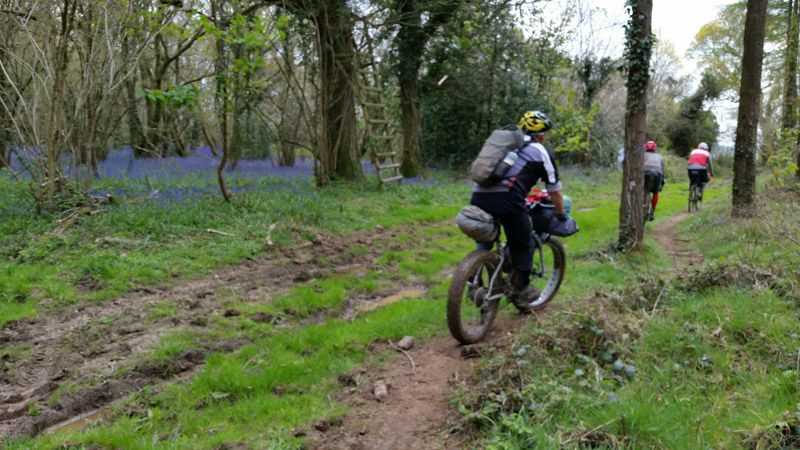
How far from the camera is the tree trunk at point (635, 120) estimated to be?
7.12 metres

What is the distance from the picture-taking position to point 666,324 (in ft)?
13.0

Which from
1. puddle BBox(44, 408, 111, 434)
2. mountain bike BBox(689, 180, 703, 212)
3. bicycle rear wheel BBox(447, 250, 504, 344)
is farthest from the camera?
mountain bike BBox(689, 180, 703, 212)

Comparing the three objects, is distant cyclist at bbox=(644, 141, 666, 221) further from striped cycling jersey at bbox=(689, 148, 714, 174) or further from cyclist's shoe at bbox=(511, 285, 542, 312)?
cyclist's shoe at bbox=(511, 285, 542, 312)

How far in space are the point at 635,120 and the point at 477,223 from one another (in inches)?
167

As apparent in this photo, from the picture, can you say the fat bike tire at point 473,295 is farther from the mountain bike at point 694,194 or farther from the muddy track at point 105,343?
the mountain bike at point 694,194

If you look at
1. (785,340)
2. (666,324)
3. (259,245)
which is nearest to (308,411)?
(666,324)

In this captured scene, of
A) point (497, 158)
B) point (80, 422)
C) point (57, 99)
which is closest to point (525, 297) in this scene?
point (497, 158)

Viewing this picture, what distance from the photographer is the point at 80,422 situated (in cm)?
350

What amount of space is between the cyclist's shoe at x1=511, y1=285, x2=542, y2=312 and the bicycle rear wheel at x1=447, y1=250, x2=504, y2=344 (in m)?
0.26

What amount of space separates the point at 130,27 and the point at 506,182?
23.6 ft

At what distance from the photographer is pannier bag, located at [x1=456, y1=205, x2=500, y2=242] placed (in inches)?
179

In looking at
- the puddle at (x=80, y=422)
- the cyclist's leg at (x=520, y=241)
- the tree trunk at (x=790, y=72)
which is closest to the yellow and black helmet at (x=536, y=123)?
the cyclist's leg at (x=520, y=241)

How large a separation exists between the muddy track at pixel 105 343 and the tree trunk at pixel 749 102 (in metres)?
8.08

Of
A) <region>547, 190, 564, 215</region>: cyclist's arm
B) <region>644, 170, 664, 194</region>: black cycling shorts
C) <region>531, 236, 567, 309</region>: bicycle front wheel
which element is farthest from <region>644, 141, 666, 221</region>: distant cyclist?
<region>547, 190, 564, 215</region>: cyclist's arm
